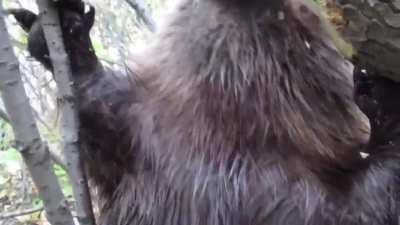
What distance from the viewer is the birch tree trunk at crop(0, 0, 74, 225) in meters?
1.41

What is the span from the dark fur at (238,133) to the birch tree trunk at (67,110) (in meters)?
0.23

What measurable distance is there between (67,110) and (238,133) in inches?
18.6

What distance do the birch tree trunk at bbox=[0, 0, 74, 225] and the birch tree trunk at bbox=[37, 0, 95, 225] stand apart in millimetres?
104

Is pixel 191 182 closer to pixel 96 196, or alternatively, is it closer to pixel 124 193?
pixel 124 193

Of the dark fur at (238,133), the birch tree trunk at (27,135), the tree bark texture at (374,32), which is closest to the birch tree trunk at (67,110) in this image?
Result: the birch tree trunk at (27,135)

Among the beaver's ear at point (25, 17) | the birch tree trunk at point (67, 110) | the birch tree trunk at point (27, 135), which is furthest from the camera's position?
the beaver's ear at point (25, 17)

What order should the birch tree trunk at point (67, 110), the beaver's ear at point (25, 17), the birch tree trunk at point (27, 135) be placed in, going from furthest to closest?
the beaver's ear at point (25, 17) → the birch tree trunk at point (67, 110) → the birch tree trunk at point (27, 135)

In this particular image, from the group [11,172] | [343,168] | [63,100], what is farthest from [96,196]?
[11,172]

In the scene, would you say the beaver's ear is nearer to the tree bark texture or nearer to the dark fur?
the dark fur

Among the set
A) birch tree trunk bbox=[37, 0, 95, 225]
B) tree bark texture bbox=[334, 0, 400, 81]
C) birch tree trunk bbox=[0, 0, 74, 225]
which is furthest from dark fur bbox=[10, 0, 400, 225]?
birch tree trunk bbox=[0, 0, 74, 225]

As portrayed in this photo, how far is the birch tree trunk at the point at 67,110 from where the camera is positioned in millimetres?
1623

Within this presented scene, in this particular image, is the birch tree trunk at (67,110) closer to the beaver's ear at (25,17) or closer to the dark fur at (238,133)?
the beaver's ear at (25,17)

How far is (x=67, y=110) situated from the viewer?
1623 millimetres

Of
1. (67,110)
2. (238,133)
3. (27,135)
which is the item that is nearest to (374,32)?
(238,133)
